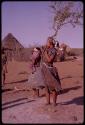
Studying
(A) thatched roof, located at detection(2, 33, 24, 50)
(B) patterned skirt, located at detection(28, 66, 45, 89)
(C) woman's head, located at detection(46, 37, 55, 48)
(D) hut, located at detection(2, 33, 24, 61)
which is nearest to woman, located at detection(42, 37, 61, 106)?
(C) woman's head, located at detection(46, 37, 55, 48)

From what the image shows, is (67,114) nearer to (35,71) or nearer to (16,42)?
(35,71)

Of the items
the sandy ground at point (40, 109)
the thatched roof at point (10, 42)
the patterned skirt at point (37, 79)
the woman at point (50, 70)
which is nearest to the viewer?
the sandy ground at point (40, 109)

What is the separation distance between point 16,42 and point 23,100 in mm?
22087

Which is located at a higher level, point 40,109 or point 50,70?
point 50,70

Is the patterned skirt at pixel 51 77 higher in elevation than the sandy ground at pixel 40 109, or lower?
higher

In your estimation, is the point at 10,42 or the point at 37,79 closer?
the point at 37,79

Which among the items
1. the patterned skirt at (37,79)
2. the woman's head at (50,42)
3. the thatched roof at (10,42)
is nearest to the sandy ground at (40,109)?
the patterned skirt at (37,79)

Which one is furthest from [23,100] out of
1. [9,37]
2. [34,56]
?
[9,37]

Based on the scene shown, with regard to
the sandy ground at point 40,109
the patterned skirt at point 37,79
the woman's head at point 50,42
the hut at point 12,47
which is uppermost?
the hut at point 12,47

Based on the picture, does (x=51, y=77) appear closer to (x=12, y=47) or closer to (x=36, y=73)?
(x=36, y=73)

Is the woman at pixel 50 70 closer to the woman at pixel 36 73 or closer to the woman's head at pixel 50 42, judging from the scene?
the woman's head at pixel 50 42

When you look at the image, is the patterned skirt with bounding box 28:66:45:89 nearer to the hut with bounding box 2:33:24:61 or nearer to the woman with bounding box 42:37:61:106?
the woman with bounding box 42:37:61:106

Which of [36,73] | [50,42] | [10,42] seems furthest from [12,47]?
[50,42]

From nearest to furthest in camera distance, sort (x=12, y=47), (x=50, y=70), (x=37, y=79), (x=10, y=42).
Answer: (x=50, y=70) → (x=37, y=79) → (x=10, y=42) → (x=12, y=47)
